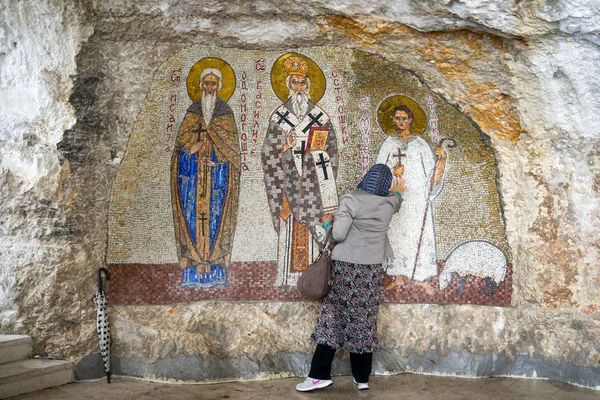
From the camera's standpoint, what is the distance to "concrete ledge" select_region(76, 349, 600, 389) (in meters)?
4.62

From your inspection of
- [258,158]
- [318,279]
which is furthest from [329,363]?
[258,158]

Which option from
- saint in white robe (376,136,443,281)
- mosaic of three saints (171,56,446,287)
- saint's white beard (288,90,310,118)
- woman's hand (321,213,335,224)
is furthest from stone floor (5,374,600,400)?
saint's white beard (288,90,310,118)

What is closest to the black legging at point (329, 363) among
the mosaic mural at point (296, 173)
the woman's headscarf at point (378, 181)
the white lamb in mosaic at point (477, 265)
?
the mosaic mural at point (296, 173)

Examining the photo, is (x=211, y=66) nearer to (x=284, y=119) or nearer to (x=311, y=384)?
(x=284, y=119)

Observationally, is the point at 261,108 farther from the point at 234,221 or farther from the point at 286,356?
the point at 286,356

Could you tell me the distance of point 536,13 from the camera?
13.3ft

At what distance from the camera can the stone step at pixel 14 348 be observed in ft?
13.8

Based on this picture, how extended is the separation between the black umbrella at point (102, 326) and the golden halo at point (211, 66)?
1425mm

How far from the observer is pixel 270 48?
489 cm

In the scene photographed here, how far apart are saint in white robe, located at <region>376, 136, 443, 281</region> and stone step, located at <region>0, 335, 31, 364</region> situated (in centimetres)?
254

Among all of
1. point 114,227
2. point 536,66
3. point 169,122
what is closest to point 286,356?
point 114,227

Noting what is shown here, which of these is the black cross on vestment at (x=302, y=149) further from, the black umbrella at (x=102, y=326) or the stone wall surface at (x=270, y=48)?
the black umbrella at (x=102, y=326)

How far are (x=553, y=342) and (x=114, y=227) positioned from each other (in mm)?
3177

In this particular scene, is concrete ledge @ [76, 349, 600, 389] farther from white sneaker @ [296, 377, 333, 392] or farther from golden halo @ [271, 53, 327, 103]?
golden halo @ [271, 53, 327, 103]
